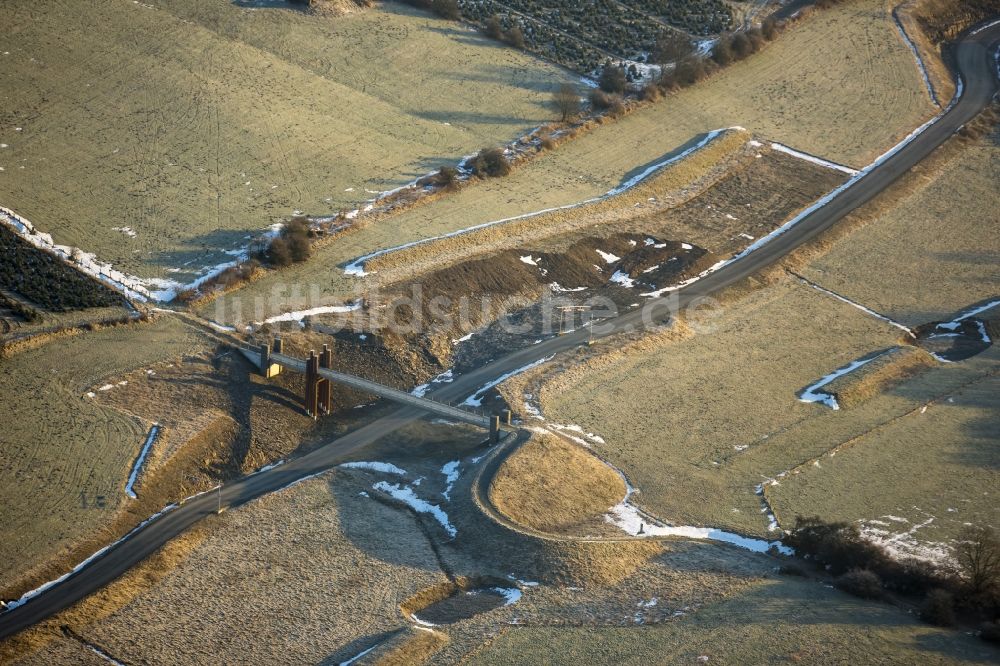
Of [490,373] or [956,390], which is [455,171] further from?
[956,390]

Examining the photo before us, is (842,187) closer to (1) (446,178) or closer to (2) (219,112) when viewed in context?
(1) (446,178)

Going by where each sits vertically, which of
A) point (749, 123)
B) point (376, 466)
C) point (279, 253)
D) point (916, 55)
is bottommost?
point (376, 466)

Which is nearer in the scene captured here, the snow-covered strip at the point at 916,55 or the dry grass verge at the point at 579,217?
the dry grass verge at the point at 579,217

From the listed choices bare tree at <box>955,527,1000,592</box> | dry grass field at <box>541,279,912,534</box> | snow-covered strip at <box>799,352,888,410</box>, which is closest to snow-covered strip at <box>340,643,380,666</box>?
dry grass field at <box>541,279,912,534</box>

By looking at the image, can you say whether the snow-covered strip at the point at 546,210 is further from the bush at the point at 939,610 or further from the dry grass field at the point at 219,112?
the bush at the point at 939,610

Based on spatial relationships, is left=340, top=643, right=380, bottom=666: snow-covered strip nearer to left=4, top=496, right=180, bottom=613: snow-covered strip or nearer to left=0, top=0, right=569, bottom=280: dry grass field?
left=4, top=496, right=180, bottom=613: snow-covered strip

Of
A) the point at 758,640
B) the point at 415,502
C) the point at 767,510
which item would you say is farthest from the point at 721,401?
the point at 758,640

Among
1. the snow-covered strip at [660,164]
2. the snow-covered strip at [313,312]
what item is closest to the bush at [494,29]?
the snow-covered strip at [660,164]
